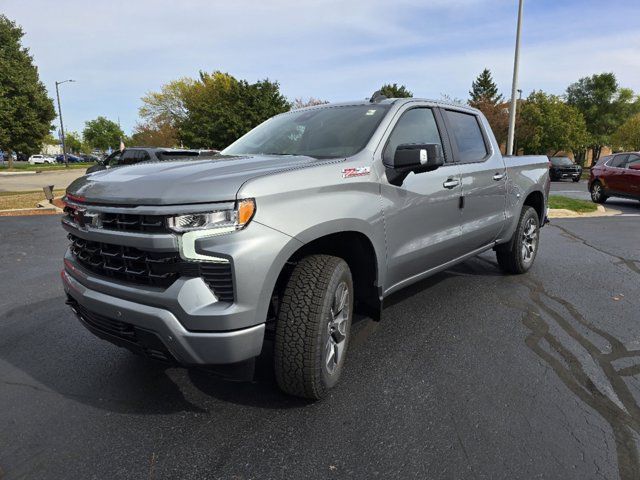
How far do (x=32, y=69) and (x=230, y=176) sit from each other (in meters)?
50.8

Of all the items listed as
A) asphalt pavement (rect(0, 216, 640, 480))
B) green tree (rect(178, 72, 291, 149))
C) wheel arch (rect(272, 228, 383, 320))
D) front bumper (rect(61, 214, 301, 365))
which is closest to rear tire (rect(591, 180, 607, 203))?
Result: asphalt pavement (rect(0, 216, 640, 480))

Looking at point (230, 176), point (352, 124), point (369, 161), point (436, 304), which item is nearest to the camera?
point (230, 176)

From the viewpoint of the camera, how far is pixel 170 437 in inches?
95.1

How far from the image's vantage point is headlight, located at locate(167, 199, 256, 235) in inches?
84.4

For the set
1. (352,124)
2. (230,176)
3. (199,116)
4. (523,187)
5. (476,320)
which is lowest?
(476,320)

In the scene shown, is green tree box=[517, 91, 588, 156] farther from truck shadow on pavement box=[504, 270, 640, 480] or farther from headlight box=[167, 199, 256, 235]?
headlight box=[167, 199, 256, 235]

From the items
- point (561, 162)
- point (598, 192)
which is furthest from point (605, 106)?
point (598, 192)

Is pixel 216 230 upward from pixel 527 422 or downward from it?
upward

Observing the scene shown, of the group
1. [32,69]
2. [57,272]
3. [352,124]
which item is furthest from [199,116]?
[352,124]

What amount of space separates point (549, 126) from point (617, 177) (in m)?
34.0

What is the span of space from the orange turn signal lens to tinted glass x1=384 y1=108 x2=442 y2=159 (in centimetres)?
125

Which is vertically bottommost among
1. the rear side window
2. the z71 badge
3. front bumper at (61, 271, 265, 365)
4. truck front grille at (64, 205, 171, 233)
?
front bumper at (61, 271, 265, 365)

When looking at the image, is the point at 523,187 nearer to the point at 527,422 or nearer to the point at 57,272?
the point at 527,422

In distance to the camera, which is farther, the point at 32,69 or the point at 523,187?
the point at 32,69
